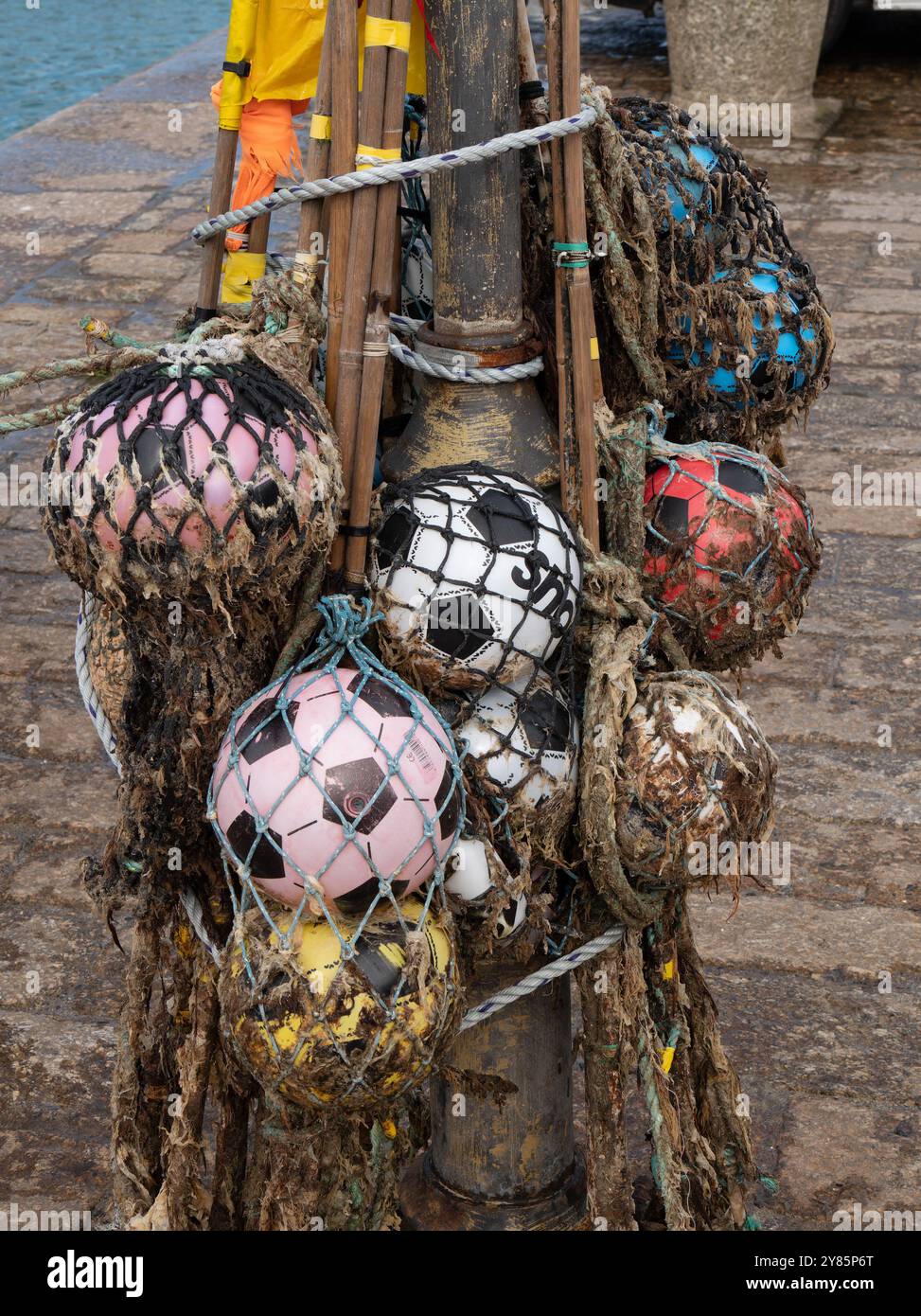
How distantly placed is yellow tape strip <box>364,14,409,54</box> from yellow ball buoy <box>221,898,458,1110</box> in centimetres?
101

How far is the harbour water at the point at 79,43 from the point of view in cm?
1189

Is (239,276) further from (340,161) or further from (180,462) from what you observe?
(180,462)

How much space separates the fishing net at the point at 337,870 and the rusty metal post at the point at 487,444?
1.20 ft

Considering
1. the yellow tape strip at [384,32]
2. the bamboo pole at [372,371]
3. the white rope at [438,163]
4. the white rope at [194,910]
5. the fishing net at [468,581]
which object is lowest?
the white rope at [194,910]

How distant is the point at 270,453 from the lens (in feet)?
6.16

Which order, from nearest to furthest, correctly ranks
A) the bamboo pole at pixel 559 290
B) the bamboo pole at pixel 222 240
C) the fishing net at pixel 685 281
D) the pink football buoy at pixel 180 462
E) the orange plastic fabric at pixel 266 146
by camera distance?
the pink football buoy at pixel 180 462 → the bamboo pole at pixel 559 290 → the fishing net at pixel 685 281 → the bamboo pole at pixel 222 240 → the orange plastic fabric at pixel 266 146

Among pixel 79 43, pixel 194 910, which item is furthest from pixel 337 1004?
pixel 79 43

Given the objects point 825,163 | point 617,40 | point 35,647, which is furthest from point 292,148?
point 617,40

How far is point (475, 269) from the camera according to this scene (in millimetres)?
2109

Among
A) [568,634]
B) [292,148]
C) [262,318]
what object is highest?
[292,148]

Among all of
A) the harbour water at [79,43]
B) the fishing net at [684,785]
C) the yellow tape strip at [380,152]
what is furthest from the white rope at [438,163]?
the harbour water at [79,43]

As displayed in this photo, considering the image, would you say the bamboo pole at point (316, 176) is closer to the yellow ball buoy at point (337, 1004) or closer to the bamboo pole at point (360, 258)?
the bamboo pole at point (360, 258)

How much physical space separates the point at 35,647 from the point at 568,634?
10.4 feet

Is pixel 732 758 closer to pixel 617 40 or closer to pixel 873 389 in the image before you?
pixel 873 389
